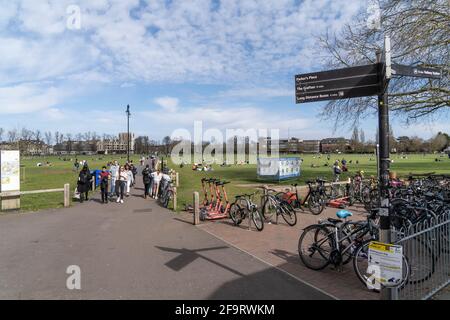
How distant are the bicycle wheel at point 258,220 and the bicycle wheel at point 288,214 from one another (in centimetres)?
91

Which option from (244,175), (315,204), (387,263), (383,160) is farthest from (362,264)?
(244,175)

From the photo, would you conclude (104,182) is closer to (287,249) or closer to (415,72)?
(287,249)

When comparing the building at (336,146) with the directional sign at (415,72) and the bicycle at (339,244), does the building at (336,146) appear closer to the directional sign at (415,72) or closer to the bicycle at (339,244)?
the bicycle at (339,244)

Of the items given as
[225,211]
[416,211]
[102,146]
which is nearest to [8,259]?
[225,211]

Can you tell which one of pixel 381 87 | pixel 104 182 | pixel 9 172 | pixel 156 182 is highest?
pixel 381 87

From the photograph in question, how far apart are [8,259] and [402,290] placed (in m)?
6.84

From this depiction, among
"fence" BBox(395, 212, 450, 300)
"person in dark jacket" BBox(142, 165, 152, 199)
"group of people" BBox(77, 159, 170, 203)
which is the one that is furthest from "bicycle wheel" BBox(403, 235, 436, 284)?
"person in dark jacket" BBox(142, 165, 152, 199)

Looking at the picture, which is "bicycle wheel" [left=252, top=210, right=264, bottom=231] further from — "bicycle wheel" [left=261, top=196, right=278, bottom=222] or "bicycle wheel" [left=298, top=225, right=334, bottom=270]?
"bicycle wheel" [left=298, top=225, right=334, bottom=270]

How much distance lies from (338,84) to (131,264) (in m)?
4.64

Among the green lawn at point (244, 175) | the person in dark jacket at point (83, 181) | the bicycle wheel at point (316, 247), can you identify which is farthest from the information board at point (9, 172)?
the bicycle wheel at point (316, 247)

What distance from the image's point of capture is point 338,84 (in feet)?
13.1

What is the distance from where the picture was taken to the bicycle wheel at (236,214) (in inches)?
365

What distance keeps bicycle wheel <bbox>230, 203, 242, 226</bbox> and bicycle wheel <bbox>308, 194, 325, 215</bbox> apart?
289 centimetres
